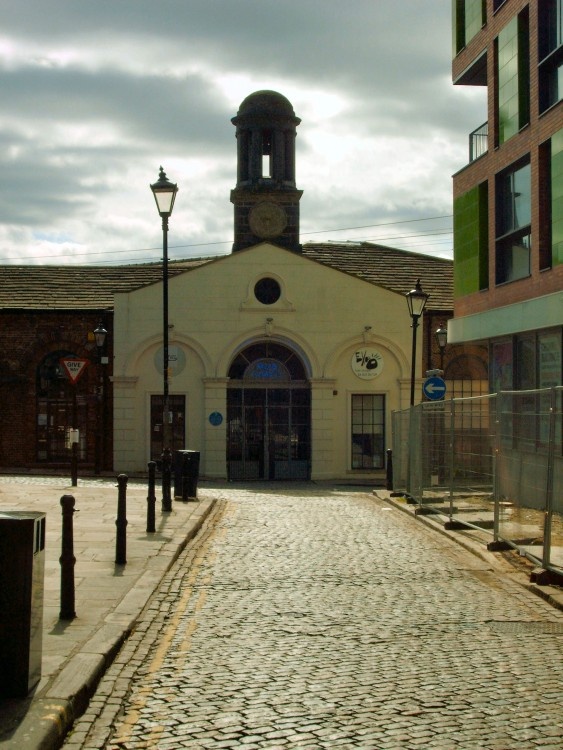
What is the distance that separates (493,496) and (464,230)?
1401cm

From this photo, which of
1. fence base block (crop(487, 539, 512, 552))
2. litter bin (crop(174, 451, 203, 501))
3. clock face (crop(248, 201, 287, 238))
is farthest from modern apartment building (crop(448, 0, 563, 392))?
clock face (crop(248, 201, 287, 238))

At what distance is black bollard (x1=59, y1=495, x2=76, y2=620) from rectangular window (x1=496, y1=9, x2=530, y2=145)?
1669 cm

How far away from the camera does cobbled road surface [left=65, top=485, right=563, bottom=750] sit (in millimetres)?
5664

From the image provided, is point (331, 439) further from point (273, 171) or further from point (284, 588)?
point (284, 588)

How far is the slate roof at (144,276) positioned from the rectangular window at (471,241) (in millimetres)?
10564

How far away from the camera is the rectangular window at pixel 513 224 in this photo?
73.3 feet

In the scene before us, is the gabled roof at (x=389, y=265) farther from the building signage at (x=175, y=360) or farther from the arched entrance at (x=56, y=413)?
the arched entrance at (x=56, y=413)

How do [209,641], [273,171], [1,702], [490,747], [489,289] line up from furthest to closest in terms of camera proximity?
[273,171]
[489,289]
[209,641]
[1,702]
[490,747]

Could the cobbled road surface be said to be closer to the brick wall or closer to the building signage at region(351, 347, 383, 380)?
the building signage at region(351, 347, 383, 380)

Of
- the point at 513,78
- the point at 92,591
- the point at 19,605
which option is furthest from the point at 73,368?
the point at 19,605

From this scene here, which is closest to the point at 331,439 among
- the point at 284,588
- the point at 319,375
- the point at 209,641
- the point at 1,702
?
the point at 319,375

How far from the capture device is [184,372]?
3656 cm

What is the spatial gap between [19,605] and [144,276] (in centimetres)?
3794

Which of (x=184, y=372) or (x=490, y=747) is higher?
(x=184, y=372)
